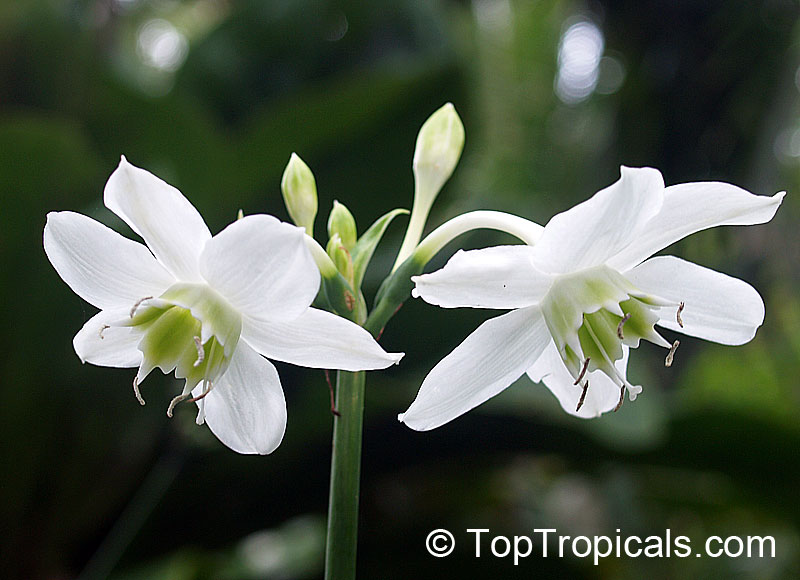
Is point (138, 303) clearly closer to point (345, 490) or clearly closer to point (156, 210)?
point (156, 210)

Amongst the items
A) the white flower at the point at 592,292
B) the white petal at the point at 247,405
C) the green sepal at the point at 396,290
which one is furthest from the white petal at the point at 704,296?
the white petal at the point at 247,405

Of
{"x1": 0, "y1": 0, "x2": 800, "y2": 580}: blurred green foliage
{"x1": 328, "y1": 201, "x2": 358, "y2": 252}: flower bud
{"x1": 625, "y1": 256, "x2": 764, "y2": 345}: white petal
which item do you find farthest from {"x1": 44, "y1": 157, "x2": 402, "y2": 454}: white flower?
{"x1": 0, "y1": 0, "x2": 800, "y2": 580}: blurred green foliage

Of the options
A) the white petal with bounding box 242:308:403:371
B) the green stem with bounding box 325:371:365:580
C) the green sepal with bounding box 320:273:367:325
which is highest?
the green sepal with bounding box 320:273:367:325

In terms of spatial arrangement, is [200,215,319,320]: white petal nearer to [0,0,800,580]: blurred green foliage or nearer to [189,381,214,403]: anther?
[189,381,214,403]: anther

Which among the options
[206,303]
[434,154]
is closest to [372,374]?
[434,154]

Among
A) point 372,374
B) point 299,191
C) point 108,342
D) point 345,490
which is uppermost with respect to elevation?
point 372,374

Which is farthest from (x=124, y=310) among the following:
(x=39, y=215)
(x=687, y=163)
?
(x=687, y=163)
